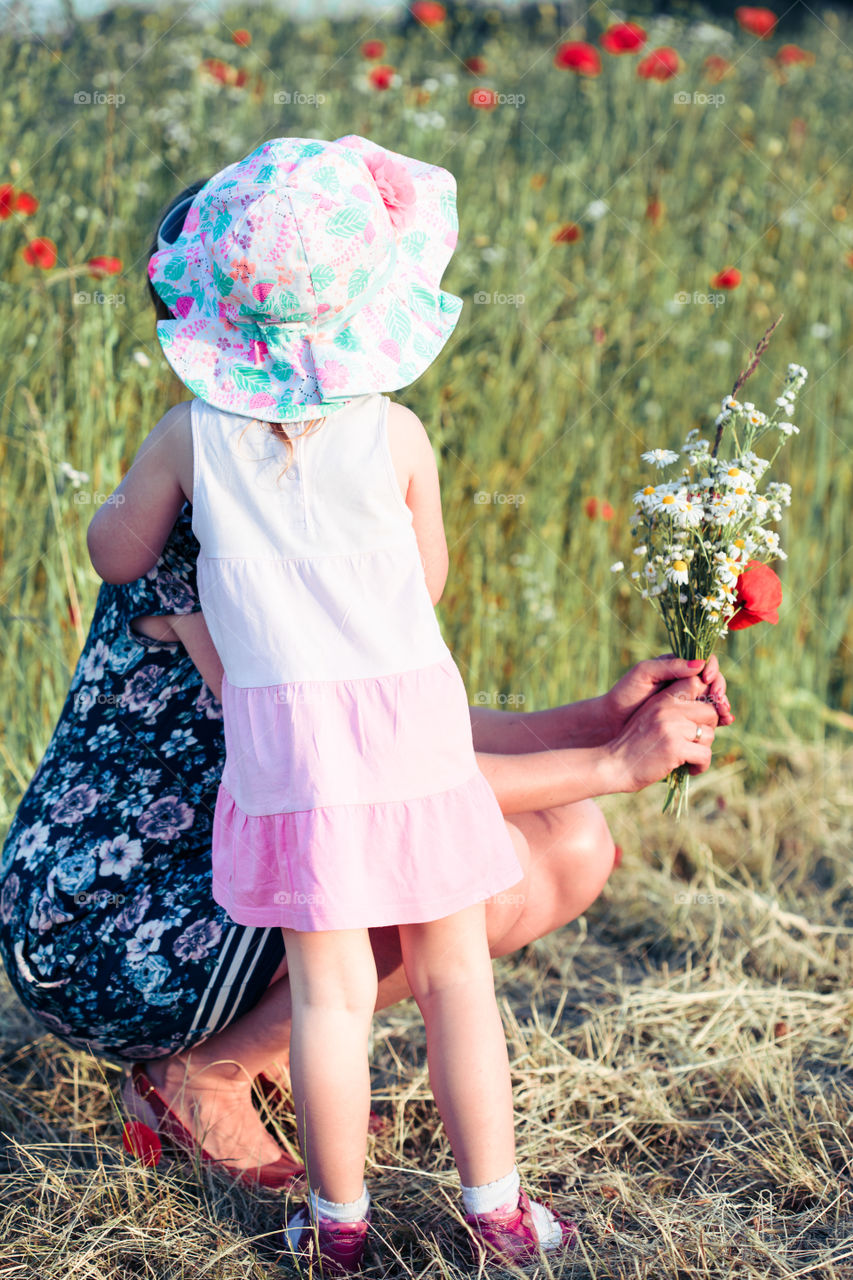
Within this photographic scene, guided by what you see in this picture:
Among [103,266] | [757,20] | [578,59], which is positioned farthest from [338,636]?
[757,20]

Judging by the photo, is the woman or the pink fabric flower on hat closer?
the pink fabric flower on hat

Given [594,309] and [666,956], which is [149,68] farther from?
[666,956]

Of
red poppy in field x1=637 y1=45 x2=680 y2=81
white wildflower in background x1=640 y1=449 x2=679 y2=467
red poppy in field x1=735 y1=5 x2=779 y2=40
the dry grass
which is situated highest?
red poppy in field x1=735 y1=5 x2=779 y2=40

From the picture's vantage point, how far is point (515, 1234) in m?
1.13

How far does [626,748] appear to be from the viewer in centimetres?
123

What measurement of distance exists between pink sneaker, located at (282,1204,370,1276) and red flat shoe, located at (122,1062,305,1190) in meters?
0.14

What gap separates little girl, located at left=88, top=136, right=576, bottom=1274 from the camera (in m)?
1.04
